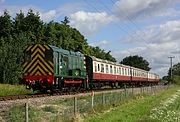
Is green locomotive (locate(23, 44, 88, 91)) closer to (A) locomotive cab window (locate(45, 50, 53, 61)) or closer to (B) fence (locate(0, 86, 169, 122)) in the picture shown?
(A) locomotive cab window (locate(45, 50, 53, 61))

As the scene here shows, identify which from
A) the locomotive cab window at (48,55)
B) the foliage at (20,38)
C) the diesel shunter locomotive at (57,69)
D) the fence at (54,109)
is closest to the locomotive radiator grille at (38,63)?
the diesel shunter locomotive at (57,69)

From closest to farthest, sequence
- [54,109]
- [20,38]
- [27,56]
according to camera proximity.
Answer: [54,109] → [27,56] → [20,38]

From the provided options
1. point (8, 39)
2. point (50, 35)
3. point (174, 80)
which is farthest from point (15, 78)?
point (174, 80)

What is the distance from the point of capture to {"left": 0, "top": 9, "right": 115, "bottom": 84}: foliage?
5459 centimetres

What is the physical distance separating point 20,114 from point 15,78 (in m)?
41.6

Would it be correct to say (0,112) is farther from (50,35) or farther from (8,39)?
(50,35)

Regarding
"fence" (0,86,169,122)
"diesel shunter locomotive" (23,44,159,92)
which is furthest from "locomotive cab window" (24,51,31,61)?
"fence" (0,86,169,122)

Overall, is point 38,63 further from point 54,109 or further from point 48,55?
point 54,109

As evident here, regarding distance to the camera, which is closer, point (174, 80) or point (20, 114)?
point (20, 114)

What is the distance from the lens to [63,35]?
3034 inches

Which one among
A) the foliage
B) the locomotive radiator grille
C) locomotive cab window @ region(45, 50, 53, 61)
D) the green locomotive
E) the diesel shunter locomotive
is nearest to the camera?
the green locomotive

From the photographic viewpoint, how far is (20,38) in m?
59.3

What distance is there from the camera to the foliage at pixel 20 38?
54.6 metres

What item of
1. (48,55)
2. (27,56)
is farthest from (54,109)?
(27,56)
